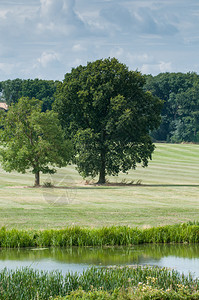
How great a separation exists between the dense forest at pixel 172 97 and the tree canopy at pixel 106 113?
68.3 meters

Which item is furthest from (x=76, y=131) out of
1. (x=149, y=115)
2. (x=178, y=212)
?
(x=178, y=212)

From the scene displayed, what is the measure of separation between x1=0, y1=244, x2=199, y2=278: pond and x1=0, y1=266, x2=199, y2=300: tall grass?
1.97 metres

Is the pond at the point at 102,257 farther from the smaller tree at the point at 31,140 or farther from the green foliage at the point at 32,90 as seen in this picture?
the green foliage at the point at 32,90

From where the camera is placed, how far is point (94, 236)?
66.5ft

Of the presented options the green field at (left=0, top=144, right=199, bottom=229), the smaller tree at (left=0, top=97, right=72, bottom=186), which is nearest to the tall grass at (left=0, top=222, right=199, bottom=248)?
the green field at (left=0, top=144, right=199, bottom=229)

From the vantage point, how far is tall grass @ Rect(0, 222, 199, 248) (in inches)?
786

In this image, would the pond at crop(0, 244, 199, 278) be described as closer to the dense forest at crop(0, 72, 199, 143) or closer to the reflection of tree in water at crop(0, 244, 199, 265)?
the reflection of tree in water at crop(0, 244, 199, 265)

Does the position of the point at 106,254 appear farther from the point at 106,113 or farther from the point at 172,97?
the point at 172,97

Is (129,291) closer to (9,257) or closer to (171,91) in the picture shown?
(9,257)

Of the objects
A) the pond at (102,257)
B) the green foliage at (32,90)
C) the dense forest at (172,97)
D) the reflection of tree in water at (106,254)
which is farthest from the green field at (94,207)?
the green foliage at (32,90)

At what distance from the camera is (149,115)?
51.9 meters

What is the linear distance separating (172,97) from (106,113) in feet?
253

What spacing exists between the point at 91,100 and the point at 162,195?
13628mm

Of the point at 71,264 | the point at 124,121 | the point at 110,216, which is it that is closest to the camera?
the point at 71,264
